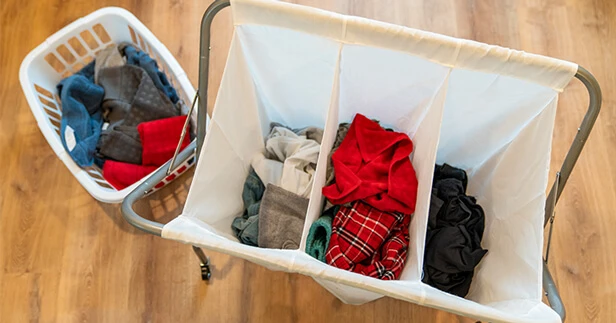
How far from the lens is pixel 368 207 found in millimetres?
895

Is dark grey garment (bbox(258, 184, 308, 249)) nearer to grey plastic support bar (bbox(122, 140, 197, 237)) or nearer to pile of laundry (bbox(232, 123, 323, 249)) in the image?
pile of laundry (bbox(232, 123, 323, 249))

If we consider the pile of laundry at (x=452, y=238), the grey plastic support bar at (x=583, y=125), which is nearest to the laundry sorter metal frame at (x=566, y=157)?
the grey plastic support bar at (x=583, y=125)

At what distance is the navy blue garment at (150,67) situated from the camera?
1289mm

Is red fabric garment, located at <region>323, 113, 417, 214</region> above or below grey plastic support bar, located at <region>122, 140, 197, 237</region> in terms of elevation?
above

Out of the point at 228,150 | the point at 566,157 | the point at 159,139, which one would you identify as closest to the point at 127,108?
the point at 159,139

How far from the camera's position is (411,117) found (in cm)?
96

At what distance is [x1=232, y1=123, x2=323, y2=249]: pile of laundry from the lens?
92 centimetres

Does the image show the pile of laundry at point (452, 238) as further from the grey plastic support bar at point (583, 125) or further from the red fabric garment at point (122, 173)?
the red fabric garment at point (122, 173)

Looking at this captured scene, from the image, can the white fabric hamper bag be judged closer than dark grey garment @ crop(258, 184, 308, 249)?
Yes

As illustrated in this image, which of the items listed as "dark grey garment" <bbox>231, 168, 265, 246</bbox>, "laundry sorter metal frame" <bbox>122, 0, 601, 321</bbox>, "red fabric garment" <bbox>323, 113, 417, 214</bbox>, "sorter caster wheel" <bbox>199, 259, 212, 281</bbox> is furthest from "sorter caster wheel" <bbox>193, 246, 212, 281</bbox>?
"red fabric garment" <bbox>323, 113, 417, 214</bbox>

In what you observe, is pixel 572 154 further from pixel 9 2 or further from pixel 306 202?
pixel 9 2

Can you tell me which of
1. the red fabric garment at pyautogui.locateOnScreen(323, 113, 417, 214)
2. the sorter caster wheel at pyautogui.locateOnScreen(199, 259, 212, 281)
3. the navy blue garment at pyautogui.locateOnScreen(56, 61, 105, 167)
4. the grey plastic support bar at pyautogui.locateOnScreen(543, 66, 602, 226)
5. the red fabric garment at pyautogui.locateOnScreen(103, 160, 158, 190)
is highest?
the grey plastic support bar at pyautogui.locateOnScreen(543, 66, 602, 226)

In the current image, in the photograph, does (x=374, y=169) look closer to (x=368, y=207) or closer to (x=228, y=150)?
(x=368, y=207)

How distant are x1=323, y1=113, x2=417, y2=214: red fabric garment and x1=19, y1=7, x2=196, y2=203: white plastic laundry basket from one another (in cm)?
42
